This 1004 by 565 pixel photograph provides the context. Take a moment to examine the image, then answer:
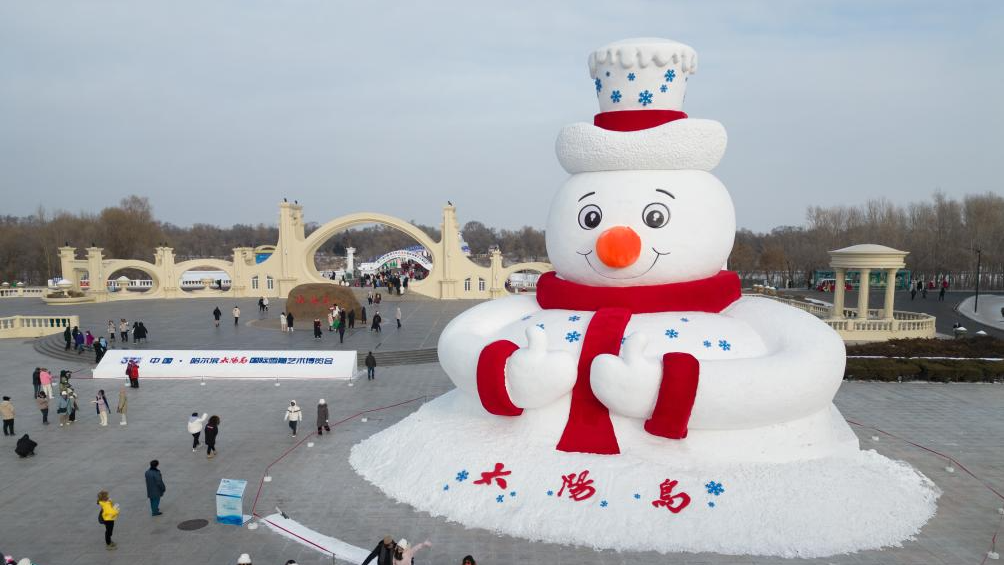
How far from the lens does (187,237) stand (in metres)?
109

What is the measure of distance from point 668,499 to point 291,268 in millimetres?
33445

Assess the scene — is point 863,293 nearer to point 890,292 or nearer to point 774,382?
point 890,292

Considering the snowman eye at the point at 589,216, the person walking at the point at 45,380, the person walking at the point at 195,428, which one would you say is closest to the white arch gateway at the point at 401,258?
the person walking at the point at 45,380

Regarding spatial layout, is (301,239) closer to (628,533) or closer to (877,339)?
(877,339)

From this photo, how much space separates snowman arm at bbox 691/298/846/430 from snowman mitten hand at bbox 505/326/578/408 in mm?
1685

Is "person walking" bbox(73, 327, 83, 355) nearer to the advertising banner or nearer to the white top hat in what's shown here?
the advertising banner

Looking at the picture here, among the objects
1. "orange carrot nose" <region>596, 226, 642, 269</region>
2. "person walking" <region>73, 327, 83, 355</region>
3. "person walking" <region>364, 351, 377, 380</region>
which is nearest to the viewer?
"orange carrot nose" <region>596, 226, 642, 269</region>

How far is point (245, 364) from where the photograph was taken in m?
17.6

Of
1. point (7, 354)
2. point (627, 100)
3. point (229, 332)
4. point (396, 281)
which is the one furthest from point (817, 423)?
point (396, 281)

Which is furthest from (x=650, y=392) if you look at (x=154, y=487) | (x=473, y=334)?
(x=154, y=487)

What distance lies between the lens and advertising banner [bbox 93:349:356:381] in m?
17.6

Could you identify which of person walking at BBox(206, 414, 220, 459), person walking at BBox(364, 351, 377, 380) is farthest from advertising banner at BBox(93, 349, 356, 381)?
person walking at BBox(206, 414, 220, 459)

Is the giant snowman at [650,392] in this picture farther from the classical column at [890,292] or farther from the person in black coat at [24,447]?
the classical column at [890,292]

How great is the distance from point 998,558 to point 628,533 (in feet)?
14.6
